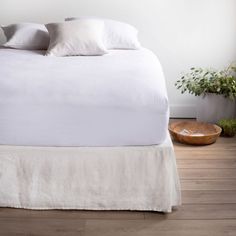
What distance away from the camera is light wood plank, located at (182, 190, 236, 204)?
2068 mm

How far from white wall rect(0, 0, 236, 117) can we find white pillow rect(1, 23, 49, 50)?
0.36 metres

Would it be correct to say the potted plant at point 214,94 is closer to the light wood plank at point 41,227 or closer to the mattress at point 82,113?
the mattress at point 82,113

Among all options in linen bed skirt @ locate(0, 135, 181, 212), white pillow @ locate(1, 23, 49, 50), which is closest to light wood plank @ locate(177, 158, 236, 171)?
linen bed skirt @ locate(0, 135, 181, 212)

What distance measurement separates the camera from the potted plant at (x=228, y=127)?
2979 mm

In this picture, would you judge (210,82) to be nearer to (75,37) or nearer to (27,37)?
(75,37)

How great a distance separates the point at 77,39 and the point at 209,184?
1.41 meters

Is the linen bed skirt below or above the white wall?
below

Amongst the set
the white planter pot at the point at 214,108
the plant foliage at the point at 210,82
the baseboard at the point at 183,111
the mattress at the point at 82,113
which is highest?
the mattress at the point at 82,113

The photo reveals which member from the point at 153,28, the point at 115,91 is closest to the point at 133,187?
the point at 115,91

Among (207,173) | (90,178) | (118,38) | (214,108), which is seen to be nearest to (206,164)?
(207,173)

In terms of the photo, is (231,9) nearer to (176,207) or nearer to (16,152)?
(176,207)

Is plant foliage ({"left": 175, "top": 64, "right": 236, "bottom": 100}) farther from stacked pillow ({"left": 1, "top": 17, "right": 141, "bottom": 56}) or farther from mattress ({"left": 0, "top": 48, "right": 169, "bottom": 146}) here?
mattress ({"left": 0, "top": 48, "right": 169, "bottom": 146})

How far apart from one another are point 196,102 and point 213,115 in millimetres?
227

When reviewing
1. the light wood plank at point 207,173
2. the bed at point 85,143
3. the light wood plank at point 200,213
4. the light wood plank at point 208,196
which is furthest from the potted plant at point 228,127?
the bed at point 85,143
